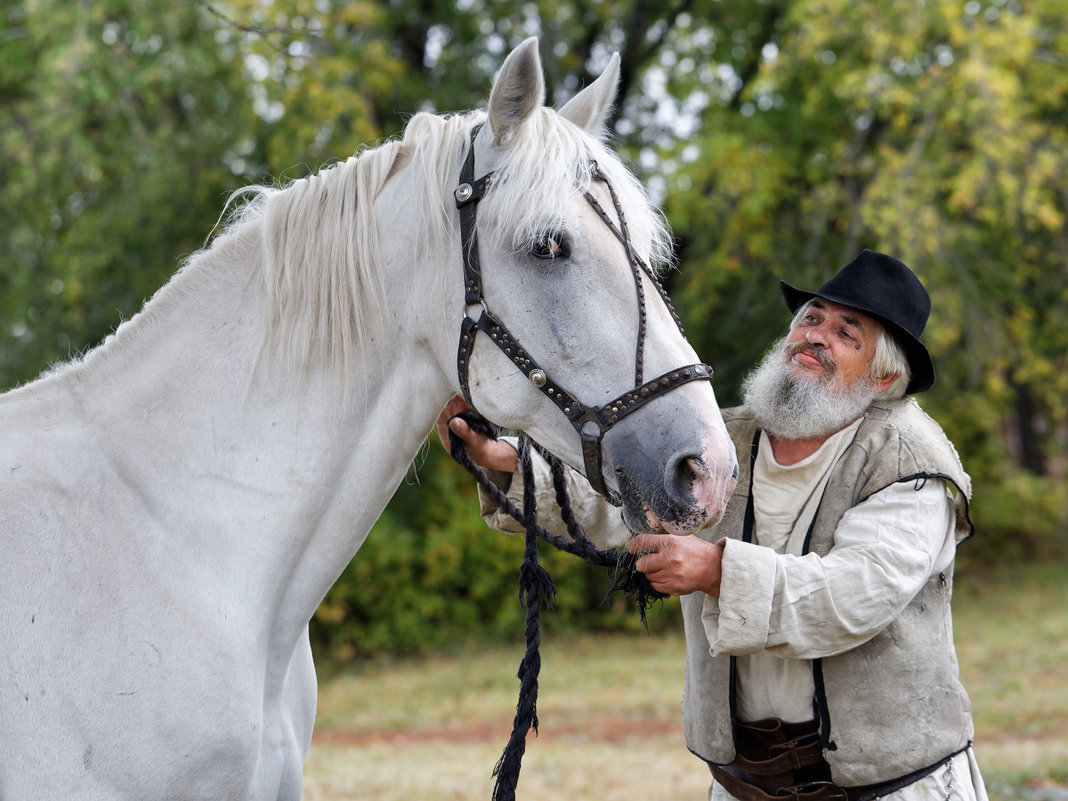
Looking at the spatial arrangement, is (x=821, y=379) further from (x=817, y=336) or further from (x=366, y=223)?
(x=366, y=223)

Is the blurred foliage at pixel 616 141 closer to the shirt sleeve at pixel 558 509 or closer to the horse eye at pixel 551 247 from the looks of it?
the shirt sleeve at pixel 558 509

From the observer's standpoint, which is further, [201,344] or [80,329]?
[80,329]

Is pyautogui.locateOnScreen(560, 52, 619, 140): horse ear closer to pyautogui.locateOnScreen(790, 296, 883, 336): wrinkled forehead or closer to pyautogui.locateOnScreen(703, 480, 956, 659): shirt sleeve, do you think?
pyautogui.locateOnScreen(790, 296, 883, 336): wrinkled forehead

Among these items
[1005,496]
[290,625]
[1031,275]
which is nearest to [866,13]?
[1031,275]

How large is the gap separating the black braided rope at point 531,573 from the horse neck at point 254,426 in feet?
1.24

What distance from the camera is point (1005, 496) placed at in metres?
16.7

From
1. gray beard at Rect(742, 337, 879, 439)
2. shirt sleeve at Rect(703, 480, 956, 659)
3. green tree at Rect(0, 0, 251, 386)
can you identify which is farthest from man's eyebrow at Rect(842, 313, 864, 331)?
green tree at Rect(0, 0, 251, 386)

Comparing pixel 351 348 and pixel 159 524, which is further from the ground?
pixel 351 348

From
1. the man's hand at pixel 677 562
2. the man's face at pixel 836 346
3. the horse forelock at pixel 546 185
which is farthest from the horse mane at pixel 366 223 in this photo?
the man's face at pixel 836 346

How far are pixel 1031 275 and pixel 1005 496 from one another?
617cm

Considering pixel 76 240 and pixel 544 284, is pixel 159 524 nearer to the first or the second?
pixel 544 284

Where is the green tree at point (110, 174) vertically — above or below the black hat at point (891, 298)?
below

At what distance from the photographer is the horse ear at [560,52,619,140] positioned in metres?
2.11

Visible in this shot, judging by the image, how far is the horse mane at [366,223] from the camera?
6.03 ft
